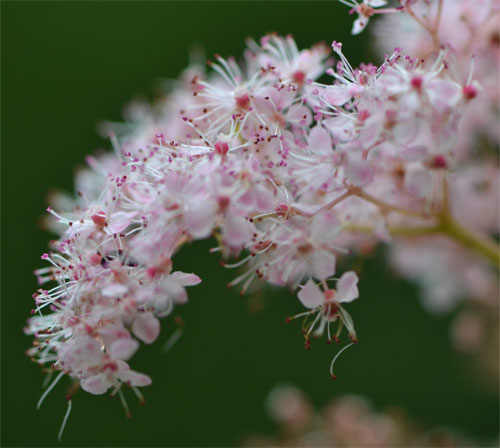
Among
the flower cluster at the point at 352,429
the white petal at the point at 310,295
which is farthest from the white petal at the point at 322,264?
the flower cluster at the point at 352,429

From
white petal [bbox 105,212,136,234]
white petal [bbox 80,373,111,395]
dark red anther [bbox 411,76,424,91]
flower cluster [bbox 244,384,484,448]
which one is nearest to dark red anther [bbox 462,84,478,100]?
dark red anther [bbox 411,76,424,91]

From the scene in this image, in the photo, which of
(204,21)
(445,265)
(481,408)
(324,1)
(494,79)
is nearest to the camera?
(494,79)

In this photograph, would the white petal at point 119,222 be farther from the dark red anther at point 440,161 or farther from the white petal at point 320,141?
the dark red anther at point 440,161

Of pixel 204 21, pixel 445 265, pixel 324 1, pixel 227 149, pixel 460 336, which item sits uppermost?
pixel 204 21

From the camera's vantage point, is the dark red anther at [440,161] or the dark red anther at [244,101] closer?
the dark red anther at [440,161]

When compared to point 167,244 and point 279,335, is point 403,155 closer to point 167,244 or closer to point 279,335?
point 167,244

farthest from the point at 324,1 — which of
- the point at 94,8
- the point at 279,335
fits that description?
the point at 279,335
